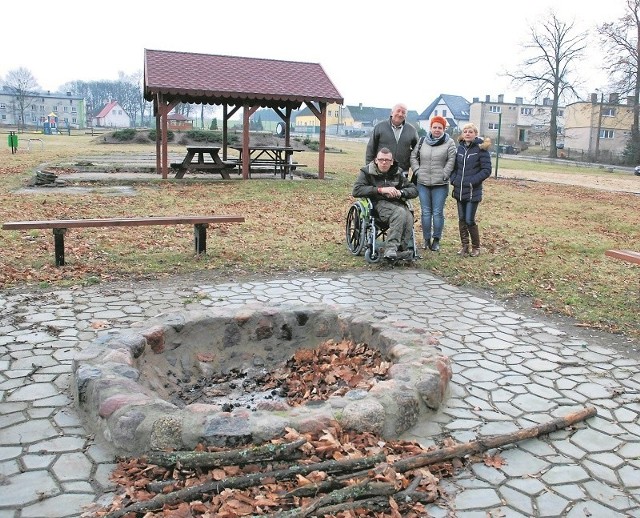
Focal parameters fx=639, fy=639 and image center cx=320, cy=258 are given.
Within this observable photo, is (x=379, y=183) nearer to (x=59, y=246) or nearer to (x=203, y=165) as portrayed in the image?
(x=59, y=246)

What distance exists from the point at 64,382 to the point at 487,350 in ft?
10.1

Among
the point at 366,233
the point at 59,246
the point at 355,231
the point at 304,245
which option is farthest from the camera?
the point at 304,245

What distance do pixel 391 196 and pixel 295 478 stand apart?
4814 millimetres

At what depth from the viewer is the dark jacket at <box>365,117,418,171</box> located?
794cm

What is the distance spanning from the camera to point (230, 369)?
15.7ft

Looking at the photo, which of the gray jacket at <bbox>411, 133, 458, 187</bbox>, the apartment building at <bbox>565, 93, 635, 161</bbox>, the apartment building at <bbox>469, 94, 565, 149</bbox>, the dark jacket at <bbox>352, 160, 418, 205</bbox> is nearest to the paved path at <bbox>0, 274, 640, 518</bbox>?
the dark jacket at <bbox>352, 160, 418, 205</bbox>

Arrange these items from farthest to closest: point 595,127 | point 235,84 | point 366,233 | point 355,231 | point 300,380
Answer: point 595,127
point 235,84
point 355,231
point 366,233
point 300,380

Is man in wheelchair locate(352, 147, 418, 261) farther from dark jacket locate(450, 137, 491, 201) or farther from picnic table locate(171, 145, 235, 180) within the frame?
picnic table locate(171, 145, 235, 180)

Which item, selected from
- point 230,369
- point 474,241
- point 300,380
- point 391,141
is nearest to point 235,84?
point 391,141

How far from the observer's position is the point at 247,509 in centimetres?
273

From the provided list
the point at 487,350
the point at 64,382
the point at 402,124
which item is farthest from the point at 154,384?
the point at 402,124

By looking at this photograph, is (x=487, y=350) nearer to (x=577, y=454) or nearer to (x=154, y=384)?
(x=577, y=454)

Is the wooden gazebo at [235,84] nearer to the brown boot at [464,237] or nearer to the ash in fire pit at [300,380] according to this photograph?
the brown boot at [464,237]

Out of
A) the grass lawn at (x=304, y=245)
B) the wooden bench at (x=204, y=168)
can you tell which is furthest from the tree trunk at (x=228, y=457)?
the wooden bench at (x=204, y=168)
